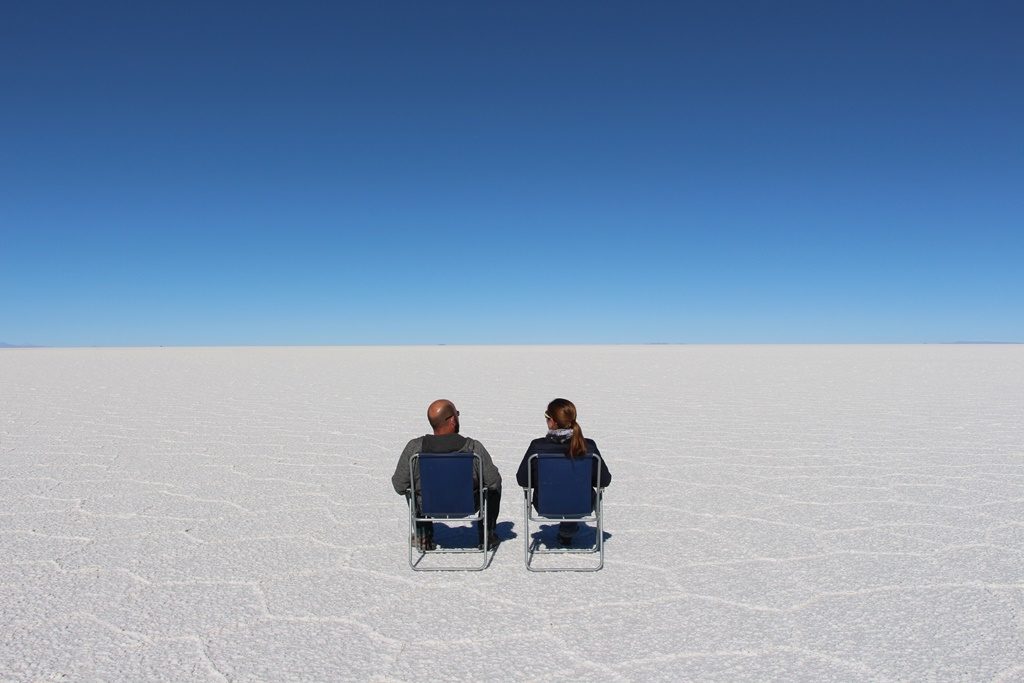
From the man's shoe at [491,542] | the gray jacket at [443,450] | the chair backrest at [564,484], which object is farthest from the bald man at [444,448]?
the chair backrest at [564,484]

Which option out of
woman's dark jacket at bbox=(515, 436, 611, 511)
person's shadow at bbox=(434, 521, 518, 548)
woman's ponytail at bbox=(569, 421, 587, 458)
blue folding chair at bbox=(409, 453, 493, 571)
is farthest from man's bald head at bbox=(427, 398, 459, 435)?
person's shadow at bbox=(434, 521, 518, 548)

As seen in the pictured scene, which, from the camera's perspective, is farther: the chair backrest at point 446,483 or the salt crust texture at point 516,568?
the chair backrest at point 446,483

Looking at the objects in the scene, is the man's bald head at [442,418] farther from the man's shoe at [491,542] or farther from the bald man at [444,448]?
the man's shoe at [491,542]

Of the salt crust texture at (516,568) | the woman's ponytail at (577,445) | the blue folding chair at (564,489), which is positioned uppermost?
the woman's ponytail at (577,445)

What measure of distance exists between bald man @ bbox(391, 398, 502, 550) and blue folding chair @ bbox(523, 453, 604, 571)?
222mm

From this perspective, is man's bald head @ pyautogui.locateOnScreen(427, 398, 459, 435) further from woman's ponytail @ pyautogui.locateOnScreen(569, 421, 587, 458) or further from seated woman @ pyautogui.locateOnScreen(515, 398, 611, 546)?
woman's ponytail @ pyautogui.locateOnScreen(569, 421, 587, 458)

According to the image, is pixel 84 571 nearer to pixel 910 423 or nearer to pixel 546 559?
pixel 546 559

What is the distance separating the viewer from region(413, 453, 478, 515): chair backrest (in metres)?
3.32

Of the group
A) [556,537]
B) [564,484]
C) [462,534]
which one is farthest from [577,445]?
[462,534]

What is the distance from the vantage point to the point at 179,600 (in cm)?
312

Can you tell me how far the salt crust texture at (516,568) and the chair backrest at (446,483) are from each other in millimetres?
364

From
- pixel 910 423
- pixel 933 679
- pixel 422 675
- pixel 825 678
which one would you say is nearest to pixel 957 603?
pixel 933 679

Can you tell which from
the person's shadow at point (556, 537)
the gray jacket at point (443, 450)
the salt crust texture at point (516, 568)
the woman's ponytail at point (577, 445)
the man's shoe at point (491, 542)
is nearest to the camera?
the salt crust texture at point (516, 568)

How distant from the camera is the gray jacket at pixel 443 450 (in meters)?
3.40
